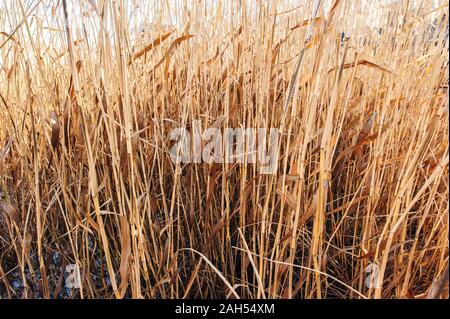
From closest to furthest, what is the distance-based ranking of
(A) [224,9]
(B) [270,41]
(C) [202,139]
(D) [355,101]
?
(B) [270,41] → (C) [202,139] → (A) [224,9] → (D) [355,101]

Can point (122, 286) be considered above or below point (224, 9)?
below

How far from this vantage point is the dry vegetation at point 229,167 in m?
0.64

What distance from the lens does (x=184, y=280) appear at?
2.83 feet

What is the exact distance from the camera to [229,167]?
84 cm

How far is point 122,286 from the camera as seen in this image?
59cm

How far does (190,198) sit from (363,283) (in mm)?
397

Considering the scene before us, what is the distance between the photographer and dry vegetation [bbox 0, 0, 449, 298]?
2.11 feet

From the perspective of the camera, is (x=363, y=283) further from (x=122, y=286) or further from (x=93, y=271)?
(x=93, y=271)

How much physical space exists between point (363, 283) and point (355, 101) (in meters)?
0.65
